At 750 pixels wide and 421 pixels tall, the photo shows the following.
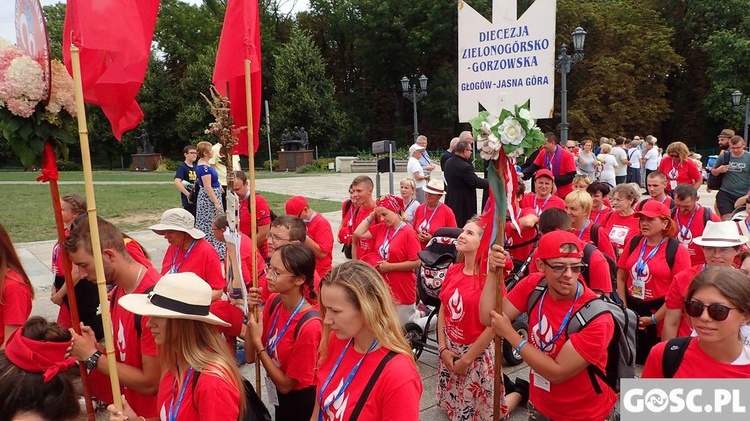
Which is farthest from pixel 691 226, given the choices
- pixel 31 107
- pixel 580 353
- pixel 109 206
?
pixel 109 206

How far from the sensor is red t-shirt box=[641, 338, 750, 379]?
265 centimetres

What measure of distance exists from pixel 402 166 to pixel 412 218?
2852 centimetres

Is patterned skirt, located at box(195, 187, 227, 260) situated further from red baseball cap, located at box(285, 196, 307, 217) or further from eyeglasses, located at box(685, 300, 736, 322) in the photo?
eyeglasses, located at box(685, 300, 736, 322)

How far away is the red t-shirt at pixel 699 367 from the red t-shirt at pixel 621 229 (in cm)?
374

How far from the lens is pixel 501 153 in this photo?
3494mm

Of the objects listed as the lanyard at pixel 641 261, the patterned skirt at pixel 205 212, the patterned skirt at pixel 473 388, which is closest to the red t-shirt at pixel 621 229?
the lanyard at pixel 641 261

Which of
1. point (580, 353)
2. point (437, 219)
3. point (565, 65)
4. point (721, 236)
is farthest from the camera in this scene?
point (565, 65)

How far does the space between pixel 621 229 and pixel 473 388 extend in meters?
3.23

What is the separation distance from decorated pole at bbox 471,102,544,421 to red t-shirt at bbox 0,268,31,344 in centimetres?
298

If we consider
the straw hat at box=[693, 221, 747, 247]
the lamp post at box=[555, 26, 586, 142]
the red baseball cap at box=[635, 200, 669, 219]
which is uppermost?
the lamp post at box=[555, 26, 586, 142]

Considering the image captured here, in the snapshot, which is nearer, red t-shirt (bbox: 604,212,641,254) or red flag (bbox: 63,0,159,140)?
red flag (bbox: 63,0,159,140)

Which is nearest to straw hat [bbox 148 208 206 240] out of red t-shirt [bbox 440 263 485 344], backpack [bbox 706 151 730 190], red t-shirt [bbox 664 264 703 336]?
red t-shirt [bbox 440 263 485 344]

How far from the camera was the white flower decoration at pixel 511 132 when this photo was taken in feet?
11.0

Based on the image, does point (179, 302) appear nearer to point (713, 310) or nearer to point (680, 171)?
point (713, 310)
